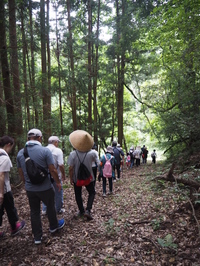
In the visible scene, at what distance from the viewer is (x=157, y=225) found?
13.5ft

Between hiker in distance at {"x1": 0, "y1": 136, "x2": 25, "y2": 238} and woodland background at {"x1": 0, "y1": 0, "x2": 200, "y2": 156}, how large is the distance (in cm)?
342

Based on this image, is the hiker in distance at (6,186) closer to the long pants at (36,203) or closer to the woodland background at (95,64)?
the long pants at (36,203)

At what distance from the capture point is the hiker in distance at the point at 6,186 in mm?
3574

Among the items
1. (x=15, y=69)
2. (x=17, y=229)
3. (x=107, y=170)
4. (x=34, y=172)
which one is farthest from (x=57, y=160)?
(x=15, y=69)

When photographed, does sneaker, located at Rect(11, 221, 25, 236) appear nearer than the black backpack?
No

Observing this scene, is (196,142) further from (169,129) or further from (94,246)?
(94,246)

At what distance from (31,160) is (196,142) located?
936 cm

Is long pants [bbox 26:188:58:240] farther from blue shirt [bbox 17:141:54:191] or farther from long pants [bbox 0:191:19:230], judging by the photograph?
long pants [bbox 0:191:19:230]

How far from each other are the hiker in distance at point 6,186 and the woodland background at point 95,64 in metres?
3.42

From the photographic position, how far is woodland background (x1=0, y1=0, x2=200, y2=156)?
318 inches

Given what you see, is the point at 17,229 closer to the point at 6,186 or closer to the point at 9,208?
the point at 9,208

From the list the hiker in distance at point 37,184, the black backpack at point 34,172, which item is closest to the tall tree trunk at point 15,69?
the hiker in distance at point 37,184

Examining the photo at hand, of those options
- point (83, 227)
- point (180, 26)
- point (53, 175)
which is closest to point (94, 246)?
point (83, 227)

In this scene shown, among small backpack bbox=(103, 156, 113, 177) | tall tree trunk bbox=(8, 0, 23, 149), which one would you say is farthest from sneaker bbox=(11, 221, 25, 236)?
tall tree trunk bbox=(8, 0, 23, 149)
